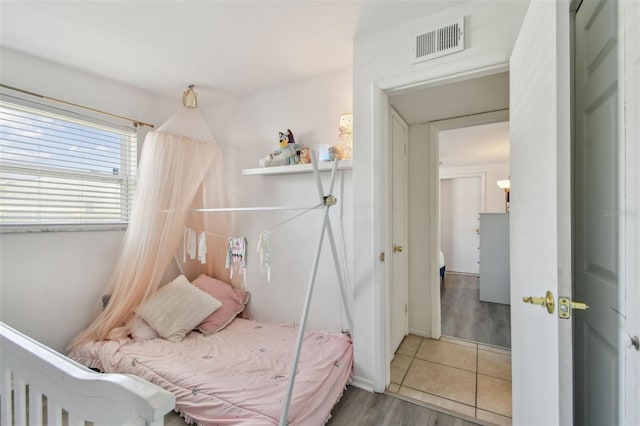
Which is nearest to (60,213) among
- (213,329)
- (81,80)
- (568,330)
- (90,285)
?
(90,285)

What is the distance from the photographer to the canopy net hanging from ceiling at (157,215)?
2.26m

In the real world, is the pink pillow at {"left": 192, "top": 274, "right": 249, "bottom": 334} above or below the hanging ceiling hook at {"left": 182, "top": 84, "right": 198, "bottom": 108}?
below

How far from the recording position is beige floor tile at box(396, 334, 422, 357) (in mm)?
2385

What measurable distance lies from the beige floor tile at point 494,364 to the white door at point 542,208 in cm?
78

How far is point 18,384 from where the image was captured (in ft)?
3.05

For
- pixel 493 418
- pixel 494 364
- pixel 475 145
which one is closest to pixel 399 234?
pixel 494 364

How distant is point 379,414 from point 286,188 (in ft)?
5.93

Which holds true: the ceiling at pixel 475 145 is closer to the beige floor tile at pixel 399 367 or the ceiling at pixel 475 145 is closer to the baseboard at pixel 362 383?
the beige floor tile at pixel 399 367

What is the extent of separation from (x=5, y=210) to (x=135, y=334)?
1.23 metres

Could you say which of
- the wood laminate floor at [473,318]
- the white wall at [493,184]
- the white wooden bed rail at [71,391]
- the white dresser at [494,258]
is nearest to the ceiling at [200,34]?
the white wooden bed rail at [71,391]

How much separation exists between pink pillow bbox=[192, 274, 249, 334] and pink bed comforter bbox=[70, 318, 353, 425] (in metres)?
0.08

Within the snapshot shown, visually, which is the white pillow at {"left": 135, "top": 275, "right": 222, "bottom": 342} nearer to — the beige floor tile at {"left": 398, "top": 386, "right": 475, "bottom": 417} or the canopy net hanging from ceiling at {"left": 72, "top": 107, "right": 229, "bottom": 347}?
the canopy net hanging from ceiling at {"left": 72, "top": 107, "right": 229, "bottom": 347}

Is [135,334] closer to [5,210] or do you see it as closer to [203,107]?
[5,210]
